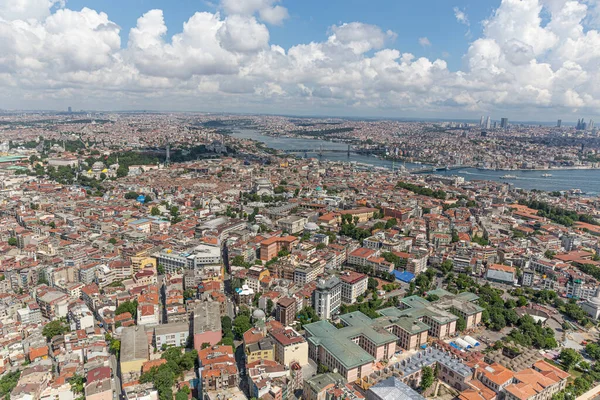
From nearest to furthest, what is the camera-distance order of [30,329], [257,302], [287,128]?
1. [30,329]
2. [257,302]
3. [287,128]

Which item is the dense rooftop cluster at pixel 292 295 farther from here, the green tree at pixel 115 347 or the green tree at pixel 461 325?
the green tree at pixel 461 325

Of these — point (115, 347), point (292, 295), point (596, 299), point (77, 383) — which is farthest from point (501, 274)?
point (77, 383)

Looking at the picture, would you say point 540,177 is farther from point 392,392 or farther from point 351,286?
point 392,392

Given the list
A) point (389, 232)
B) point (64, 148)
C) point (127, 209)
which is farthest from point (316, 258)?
point (64, 148)

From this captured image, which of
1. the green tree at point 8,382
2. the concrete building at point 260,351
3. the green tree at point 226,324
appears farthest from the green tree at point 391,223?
the green tree at point 8,382

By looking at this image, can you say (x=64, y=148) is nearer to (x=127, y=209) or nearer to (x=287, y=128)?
(x=127, y=209)

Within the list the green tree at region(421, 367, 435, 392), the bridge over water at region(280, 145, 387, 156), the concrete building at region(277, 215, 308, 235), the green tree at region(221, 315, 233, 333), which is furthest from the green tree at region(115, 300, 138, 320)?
the bridge over water at region(280, 145, 387, 156)
